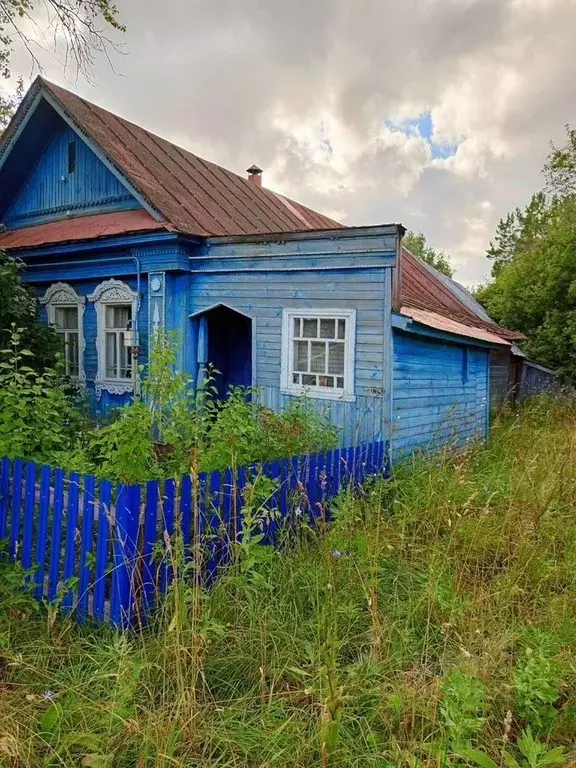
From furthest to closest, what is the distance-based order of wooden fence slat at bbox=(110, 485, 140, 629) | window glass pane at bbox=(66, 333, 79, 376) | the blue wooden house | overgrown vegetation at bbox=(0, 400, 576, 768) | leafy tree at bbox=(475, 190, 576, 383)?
leafy tree at bbox=(475, 190, 576, 383) < window glass pane at bbox=(66, 333, 79, 376) < the blue wooden house < wooden fence slat at bbox=(110, 485, 140, 629) < overgrown vegetation at bbox=(0, 400, 576, 768)

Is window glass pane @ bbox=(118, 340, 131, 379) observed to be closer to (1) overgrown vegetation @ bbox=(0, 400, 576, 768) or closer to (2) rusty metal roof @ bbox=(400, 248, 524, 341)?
(2) rusty metal roof @ bbox=(400, 248, 524, 341)

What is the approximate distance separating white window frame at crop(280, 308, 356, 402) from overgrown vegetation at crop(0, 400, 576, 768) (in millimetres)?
2755

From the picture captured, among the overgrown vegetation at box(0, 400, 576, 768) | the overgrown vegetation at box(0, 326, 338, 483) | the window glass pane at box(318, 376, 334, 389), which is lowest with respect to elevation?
the overgrown vegetation at box(0, 400, 576, 768)

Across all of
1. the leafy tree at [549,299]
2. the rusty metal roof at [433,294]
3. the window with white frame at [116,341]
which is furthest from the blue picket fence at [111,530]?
the leafy tree at [549,299]

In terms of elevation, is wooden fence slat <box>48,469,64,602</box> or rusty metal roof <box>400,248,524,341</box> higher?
rusty metal roof <box>400,248,524,341</box>

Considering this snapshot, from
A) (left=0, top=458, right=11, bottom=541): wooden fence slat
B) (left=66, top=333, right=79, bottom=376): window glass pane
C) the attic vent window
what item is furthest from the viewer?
the attic vent window

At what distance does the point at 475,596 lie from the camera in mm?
3281

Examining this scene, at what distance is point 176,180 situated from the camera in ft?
30.9

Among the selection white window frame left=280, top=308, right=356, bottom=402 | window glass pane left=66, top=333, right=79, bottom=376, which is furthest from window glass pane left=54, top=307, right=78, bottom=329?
white window frame left=280, top=308, right=356, bottom=402

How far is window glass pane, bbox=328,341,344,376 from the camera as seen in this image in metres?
6.62

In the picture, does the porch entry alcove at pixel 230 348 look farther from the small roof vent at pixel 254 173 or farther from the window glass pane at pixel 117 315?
the small roof vent at pixel 254 173

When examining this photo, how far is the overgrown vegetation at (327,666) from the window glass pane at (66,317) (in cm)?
716

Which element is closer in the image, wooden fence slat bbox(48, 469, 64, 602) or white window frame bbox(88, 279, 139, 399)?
wooden fence slat bbox(48, 469, 64, 602)

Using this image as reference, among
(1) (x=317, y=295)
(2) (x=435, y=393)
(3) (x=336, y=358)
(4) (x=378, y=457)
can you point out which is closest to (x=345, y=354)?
(3) (x=336, y=358)
